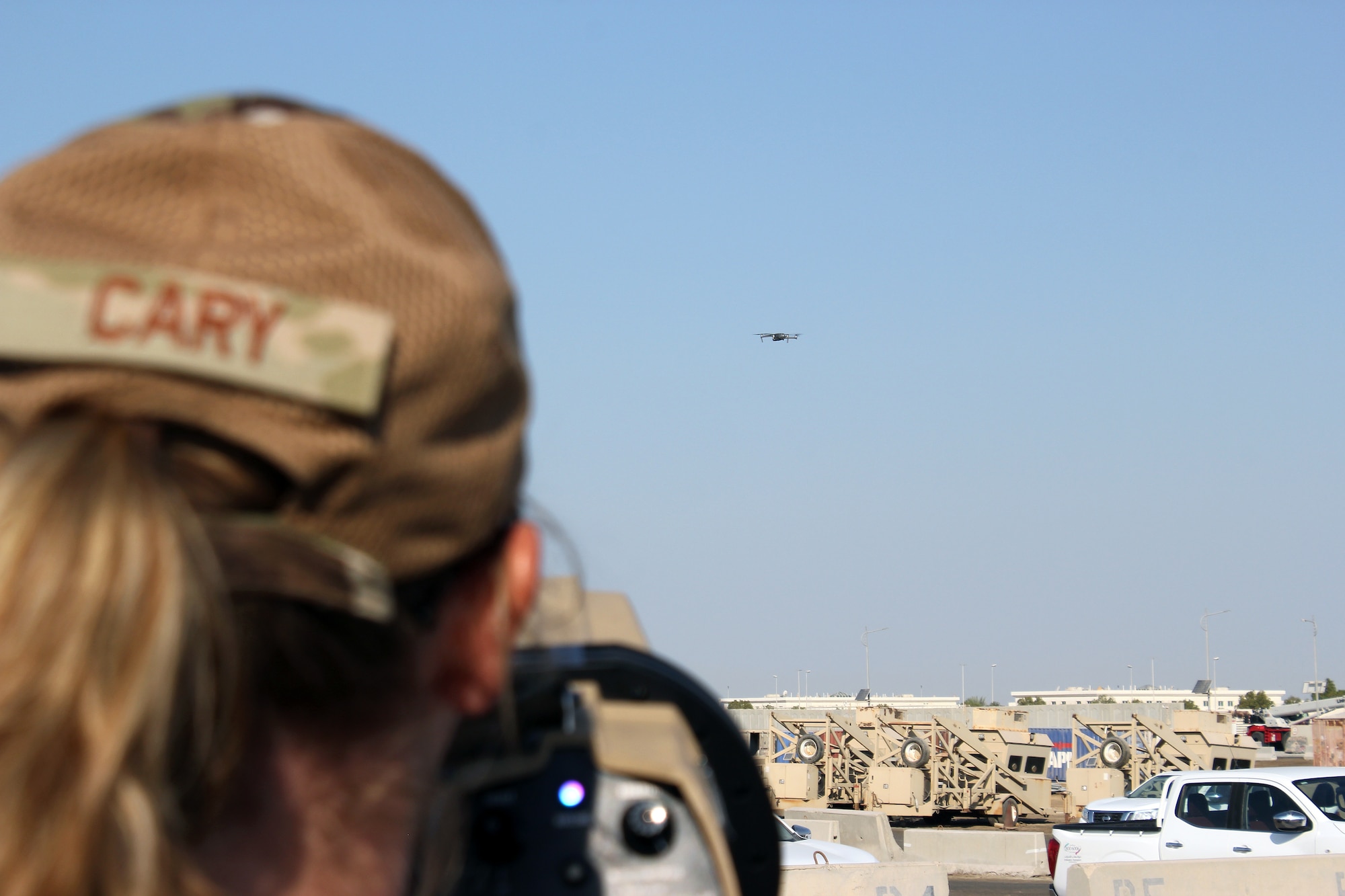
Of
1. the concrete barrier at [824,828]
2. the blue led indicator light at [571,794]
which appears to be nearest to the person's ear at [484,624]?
the blue led indicator light at [571,794]

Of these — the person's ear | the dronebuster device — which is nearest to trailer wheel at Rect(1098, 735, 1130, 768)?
the dronebuster device

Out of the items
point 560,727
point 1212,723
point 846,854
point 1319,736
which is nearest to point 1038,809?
point 1212,723

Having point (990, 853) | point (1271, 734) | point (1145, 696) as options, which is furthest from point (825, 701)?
point (990, 853)

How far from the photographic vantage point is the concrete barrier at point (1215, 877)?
6.89 m

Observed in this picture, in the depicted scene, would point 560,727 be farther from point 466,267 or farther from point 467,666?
point 466,267

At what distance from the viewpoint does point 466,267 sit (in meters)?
0.97

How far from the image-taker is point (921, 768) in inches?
1016

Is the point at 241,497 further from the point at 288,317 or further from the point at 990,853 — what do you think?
the point at 990,853

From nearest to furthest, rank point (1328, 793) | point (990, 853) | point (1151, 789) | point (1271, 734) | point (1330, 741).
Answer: point (1328, 793) → point (1151, 789) → point (990, 853) → point (1330, 741) → point (1271, 734)

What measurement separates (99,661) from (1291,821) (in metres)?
12.6

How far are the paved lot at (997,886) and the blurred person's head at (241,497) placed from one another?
50.5 feet

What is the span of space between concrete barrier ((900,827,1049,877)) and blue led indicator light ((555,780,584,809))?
1780cm

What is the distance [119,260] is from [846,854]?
10.5m

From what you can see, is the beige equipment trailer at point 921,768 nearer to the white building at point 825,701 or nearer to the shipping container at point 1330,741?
the shipping container at point 1330,741
